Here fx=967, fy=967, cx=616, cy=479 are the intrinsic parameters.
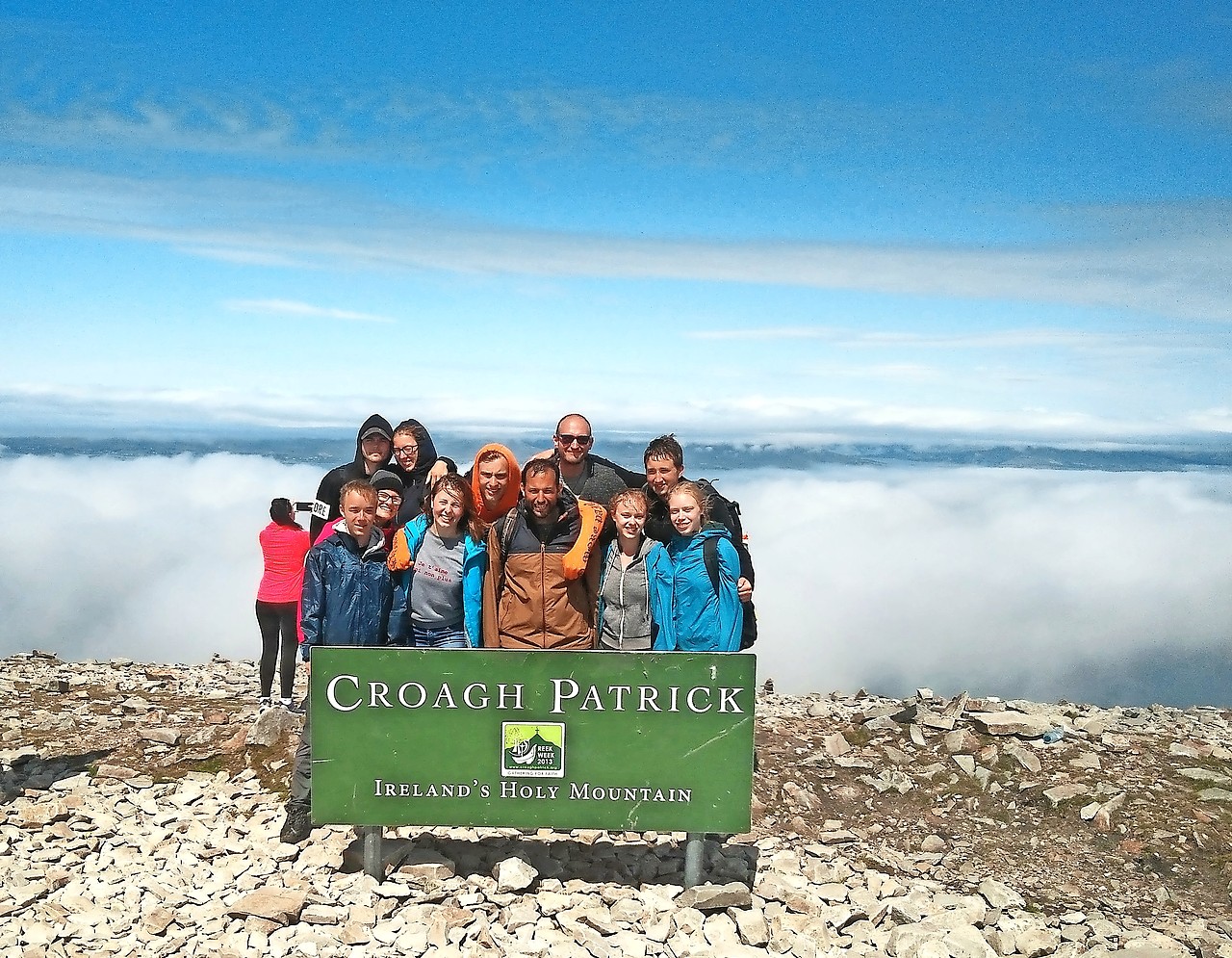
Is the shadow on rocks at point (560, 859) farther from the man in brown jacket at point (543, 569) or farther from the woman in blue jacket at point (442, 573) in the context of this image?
the man in brown jacket at point (543, 569)

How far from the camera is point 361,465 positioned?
9.18 m

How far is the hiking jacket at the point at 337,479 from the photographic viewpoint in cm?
899

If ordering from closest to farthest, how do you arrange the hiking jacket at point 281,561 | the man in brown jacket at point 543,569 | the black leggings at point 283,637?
the man in brown jacket at point 543,569, the hiking jacket at point 281,561, the black leggings at point 283,637

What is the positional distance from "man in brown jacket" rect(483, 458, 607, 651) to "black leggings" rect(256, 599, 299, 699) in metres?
4.84

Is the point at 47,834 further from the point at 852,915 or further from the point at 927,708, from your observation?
the point at 927,708

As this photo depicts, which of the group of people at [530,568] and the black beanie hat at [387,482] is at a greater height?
the black beanie hat at [387,482]

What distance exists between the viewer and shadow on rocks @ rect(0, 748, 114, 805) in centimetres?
879

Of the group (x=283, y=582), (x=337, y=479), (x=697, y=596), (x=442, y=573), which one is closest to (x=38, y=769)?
(x=283, y=582)

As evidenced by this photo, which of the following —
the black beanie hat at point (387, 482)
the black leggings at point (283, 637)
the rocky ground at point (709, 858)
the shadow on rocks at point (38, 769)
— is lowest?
the shadow on rocks at point (38, 769)

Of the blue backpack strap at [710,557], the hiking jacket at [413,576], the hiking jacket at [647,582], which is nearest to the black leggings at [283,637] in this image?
the hiking jacket at [413,576]

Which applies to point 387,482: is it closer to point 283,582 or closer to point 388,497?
point 388,497

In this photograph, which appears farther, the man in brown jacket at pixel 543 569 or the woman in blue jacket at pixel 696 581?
the woman in blue jacket at pixel 696 581

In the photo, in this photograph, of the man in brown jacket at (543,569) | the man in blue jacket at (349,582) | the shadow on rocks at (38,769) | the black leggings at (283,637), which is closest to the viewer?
the man in brown jacket at (543,569)

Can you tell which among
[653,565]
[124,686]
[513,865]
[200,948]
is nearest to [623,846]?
[513,865]
